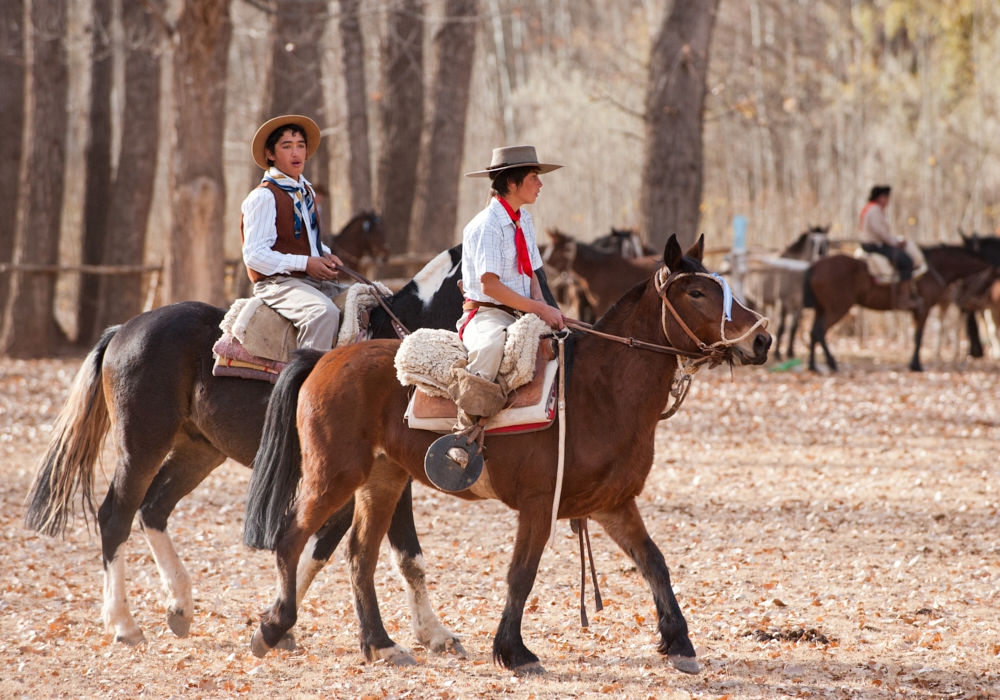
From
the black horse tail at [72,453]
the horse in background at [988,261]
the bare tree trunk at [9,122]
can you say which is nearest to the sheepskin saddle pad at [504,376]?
the black horse tail at [72,453]

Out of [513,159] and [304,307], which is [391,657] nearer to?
[304,307]

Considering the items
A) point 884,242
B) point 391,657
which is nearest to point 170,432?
point 391,657

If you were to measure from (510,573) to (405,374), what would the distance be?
0.98 m

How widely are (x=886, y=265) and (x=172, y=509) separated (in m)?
12.7

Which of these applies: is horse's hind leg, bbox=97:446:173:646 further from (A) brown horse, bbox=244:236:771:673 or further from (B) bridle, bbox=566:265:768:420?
(B) bridle, bbox=566:265:768:420

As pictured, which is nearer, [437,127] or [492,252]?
[492,252]

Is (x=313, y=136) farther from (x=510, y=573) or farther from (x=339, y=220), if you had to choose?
(x=339, y=220)

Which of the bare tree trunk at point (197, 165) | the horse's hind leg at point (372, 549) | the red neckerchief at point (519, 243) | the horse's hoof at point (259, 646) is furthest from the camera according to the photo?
the bare tree trunk at point (197, 165)

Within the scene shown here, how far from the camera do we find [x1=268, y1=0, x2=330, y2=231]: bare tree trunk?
545 inches

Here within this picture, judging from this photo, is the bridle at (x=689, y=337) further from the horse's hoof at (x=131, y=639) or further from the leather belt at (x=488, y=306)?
the horse's hoof at (x=131, y=639)

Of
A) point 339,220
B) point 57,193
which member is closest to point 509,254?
point 57,193

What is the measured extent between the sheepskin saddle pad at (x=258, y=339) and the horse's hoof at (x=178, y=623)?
4.18 ft

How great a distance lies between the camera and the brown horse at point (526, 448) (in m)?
4.15

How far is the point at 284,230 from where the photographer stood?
17.1 ft
